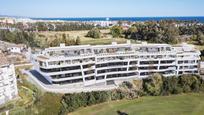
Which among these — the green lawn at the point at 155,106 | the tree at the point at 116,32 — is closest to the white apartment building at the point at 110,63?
the green lawn at the point at 155,106

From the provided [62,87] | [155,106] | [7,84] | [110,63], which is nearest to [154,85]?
[155,106]

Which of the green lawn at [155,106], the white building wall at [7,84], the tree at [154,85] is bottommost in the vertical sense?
the green lawn at [155,106]

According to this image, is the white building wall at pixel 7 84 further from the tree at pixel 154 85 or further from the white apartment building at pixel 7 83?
the tree at pixel 154 85

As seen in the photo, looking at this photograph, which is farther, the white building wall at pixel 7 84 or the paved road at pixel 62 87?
the paved road at pixel 62 87

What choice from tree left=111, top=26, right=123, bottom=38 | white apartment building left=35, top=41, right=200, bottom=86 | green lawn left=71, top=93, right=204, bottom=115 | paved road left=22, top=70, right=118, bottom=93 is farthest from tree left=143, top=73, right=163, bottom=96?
tree left=111, top=26, right=123, bottom=38

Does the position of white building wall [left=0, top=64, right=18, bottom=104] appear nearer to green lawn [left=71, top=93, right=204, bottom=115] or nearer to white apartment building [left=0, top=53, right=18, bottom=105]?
white apartment building [left=0, top=53, right=18, bottom=105]

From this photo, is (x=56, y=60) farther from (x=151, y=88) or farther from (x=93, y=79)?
(x=151, y=88)
